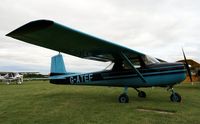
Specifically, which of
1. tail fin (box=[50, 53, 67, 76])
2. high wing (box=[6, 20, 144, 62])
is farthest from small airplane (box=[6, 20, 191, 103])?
tail fin (box=[50, 53, 67, 76])

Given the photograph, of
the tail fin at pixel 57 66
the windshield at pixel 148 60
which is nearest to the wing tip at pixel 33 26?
the windshield at pixel 148 60

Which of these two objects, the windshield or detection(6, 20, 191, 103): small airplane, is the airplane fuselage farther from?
the windshield

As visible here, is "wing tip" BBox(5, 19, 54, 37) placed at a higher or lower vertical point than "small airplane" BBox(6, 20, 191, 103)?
higher

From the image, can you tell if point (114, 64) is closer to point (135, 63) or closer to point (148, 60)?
point (135, 63)

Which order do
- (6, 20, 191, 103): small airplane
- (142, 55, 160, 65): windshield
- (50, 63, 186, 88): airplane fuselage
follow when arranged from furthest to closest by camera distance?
1. (142, 55, 160, 65): windshield
2. (50, 63, 186, 88): airplane fuselage
3. (6, 20, 191, 103): small airplane

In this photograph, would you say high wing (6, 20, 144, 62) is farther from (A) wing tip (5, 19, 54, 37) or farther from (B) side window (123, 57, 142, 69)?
(B) side window (123, 57, 142, 69)

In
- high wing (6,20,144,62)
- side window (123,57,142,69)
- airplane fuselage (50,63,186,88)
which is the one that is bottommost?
airplane fuselage (50,63,186,88)

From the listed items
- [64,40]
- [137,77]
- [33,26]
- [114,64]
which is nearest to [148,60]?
[137,77]

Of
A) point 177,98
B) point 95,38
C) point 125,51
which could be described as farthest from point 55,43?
point 177,98

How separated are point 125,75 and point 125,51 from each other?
104 cm

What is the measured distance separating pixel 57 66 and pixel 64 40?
4.22 m

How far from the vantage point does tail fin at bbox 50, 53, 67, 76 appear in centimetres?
1102

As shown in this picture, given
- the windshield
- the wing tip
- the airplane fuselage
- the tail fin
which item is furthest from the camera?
the tail fin

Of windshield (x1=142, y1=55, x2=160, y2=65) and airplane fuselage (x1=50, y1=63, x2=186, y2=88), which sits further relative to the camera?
windshield (x1=142, y1=55, x2=160, y2=65)
